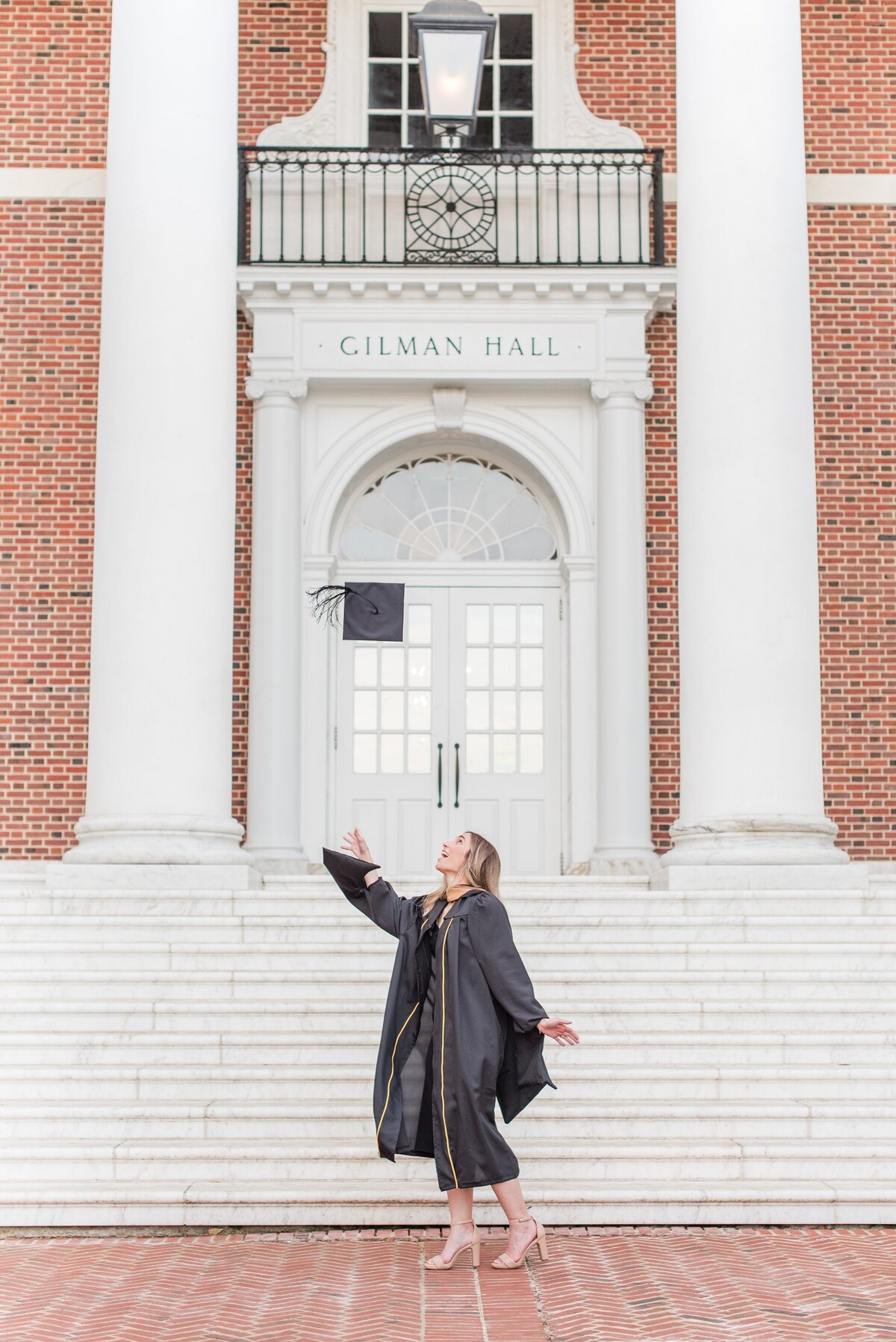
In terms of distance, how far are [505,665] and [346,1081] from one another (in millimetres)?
6682

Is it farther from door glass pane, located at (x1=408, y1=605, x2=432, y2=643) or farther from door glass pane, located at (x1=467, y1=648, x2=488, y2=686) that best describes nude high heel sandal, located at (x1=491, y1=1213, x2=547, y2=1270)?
door glass pane, located at (x1=408, y1=605, x2=432, y2=643)

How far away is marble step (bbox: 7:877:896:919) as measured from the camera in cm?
880

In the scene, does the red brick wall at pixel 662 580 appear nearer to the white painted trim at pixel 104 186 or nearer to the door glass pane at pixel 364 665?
the white painted trim at pixel 104 186

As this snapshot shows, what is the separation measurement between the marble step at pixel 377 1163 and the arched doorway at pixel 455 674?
254 inches

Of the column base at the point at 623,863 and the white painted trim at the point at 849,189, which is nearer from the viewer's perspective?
the column base at the point at 623,863

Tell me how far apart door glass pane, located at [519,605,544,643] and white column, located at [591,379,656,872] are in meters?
0.59

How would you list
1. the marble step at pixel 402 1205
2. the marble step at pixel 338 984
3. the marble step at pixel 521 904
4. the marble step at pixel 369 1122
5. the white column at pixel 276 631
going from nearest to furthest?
the marble step at pixel 402 1205 < the marble step at pixel 369 1122 < the marble step at pixel 338 984 < the marble step at pixel 521 904 < the white column at pixel 276 631

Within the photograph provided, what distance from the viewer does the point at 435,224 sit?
1342 cm

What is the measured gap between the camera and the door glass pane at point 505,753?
1338 cm

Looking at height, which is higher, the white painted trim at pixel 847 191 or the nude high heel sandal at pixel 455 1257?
the white painted trim at pixel 847 191

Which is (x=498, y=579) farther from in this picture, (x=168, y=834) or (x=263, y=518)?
(x=168, y=834)

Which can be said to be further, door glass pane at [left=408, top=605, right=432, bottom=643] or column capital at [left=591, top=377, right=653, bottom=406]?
door glass pane at [left=408, top=605, right=432, bottom=643]

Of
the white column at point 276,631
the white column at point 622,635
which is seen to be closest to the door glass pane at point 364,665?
the white column at point 276,631

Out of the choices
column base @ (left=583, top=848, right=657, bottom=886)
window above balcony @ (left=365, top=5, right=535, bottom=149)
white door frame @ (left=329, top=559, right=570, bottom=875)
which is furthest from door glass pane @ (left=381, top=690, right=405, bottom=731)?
window above balcony @ (left=365, top=5, right=535, bottom=149)
